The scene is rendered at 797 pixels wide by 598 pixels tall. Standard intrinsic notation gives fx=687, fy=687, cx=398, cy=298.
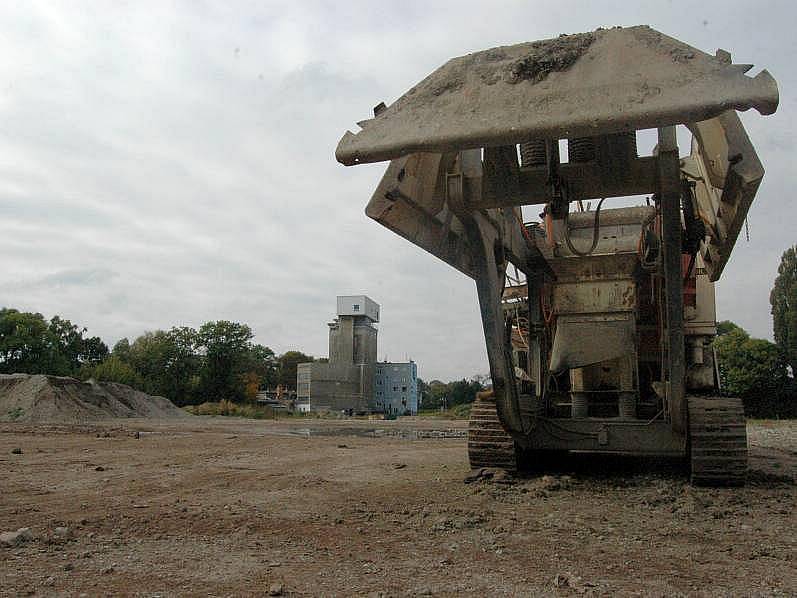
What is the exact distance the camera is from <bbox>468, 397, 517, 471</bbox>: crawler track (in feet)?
20.8

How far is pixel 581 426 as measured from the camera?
20.4ft

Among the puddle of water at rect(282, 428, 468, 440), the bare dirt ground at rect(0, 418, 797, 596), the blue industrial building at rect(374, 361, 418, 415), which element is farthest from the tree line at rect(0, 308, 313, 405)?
the bare dirt ground at rect(0, 418, 797, 596)

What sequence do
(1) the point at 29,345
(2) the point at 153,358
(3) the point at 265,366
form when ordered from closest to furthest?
(1) the point at 29,345
(2) the point at 153,358
(3) the point at 265,366

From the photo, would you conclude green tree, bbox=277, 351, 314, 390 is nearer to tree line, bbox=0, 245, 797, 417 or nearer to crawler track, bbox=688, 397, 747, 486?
tree line, bbox=0, 245, 797, 417

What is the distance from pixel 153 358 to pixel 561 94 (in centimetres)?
5923

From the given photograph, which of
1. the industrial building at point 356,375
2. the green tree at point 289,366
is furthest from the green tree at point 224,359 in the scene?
the green tree at point 289,366

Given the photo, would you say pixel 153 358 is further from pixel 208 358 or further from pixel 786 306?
pixel 786 306

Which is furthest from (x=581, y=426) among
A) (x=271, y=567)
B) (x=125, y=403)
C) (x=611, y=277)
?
(x=125, y=403)

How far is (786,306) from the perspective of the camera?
145 ft

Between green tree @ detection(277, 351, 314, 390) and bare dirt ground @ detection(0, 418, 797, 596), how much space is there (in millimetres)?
80000

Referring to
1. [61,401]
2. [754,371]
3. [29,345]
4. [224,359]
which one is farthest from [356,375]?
[61,401]

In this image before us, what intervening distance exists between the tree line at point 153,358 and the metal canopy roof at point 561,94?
51028mm

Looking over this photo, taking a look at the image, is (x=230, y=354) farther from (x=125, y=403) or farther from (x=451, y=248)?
(x=451, y=248)

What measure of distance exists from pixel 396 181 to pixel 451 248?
999 mm
